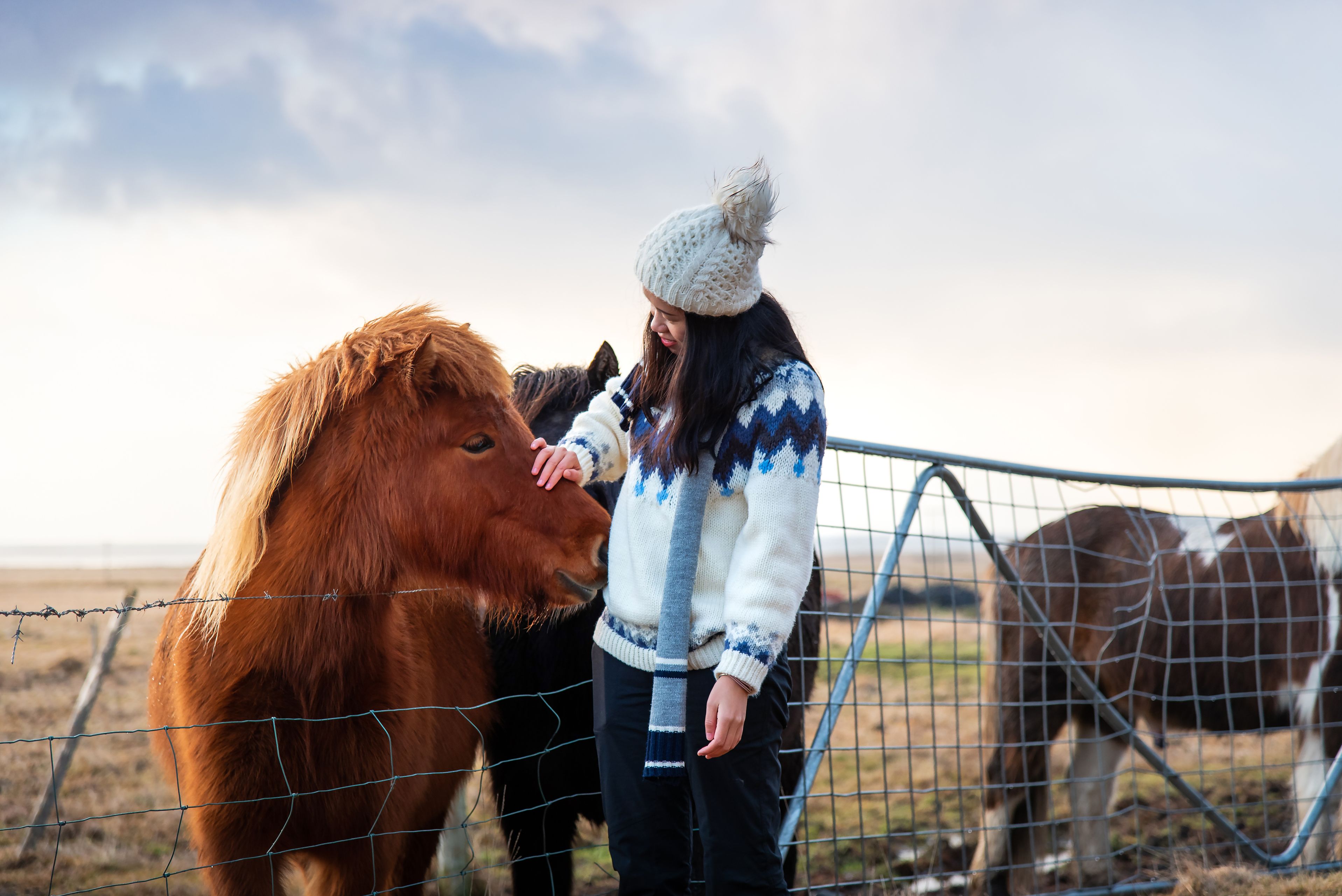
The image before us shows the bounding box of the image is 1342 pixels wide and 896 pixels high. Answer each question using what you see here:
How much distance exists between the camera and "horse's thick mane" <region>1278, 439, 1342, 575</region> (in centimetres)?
505

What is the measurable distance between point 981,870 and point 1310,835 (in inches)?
63.2

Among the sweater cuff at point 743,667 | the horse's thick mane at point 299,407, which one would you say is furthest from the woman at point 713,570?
the horse's thick mane at point 299,407

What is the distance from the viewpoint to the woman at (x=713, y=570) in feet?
5.43

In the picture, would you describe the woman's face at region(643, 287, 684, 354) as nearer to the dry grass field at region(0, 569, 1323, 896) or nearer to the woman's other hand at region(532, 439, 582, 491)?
the woman's other hand at region(532, 439, 582, 491)

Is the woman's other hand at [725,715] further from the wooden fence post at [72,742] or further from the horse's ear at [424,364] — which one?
the wooden fence post at [72,742]

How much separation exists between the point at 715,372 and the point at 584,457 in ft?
1.68

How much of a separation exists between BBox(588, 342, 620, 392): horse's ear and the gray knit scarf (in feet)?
5.23

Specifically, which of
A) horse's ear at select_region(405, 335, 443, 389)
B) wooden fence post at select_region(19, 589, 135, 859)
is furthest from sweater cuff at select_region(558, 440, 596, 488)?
wooden fence post at select_region(19, 589, 135, 859)

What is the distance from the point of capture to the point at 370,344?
2.24 m

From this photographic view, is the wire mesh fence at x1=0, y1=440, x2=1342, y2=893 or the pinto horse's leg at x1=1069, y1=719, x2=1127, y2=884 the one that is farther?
the pinto horse's leg at x1=1069, y1=719, x2=1127, y2=884

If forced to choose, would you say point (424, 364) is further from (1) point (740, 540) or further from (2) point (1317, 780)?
(2) point (1317, 780)

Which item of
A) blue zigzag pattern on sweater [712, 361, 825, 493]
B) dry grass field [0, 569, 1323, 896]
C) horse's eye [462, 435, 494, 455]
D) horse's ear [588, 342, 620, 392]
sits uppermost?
horse's ear [588, 342, 620, 392]

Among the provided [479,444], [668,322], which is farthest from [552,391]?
[668,322]

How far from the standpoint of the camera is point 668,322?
188 centimetres
